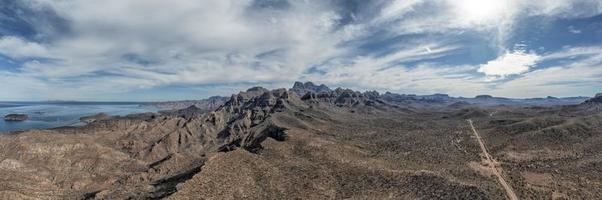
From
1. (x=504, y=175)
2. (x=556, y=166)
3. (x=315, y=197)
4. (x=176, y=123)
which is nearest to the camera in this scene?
(x=315, y=197)

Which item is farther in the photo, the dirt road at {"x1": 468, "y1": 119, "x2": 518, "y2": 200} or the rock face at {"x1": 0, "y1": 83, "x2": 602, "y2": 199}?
the dirt road at {"x1": 468, "y1": 119, "x2": 518, "y2": 200}

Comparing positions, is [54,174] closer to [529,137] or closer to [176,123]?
[176,123]

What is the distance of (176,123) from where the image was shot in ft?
625

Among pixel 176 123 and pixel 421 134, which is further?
pixel 176 123

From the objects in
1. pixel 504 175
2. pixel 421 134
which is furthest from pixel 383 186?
pixel 421 134

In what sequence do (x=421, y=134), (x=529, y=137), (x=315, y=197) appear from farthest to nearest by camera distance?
(x=421, y=134)
(x=529, y=137)
(x=315, y=197)

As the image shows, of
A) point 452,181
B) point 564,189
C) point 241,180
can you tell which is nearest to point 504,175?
point 564,189

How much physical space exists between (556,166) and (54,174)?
11080 cm

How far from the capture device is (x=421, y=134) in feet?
419

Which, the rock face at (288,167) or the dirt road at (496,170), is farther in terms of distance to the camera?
the dirt road at (496,170)

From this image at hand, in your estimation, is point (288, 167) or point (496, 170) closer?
point (288, 167)

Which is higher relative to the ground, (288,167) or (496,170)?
(288,167)

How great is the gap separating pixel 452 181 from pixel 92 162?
3639 inches

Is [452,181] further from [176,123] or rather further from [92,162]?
[176,123]
